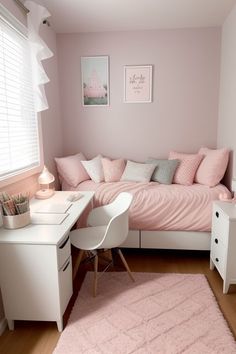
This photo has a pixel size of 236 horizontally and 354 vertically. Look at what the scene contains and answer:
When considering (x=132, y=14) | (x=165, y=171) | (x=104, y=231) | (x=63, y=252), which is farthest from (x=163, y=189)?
(x=132, y=14)

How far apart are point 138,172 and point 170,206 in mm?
648

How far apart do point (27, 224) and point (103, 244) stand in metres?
0.57

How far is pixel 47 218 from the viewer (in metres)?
1.85

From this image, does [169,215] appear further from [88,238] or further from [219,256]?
[88,238]

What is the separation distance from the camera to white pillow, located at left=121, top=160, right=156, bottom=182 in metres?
2.95

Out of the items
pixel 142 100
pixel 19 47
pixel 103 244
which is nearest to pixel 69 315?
pixel 103 244

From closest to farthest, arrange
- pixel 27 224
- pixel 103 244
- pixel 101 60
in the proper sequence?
pixel 27 224, pixel 103 244, pixel 101 60

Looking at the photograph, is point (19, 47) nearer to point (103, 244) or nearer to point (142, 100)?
point (142, 100)

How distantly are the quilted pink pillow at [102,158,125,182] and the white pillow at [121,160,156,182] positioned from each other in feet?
0.20

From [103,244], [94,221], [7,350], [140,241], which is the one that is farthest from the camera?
[140,241]

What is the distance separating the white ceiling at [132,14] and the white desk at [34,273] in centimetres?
213

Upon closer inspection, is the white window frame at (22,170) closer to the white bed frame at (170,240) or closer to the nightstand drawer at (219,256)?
the white bed frame at (170,240)

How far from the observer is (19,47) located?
7.00 ft

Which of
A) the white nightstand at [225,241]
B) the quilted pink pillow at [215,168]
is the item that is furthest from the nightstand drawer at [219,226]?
the quilted pink pillow at [215,168]
